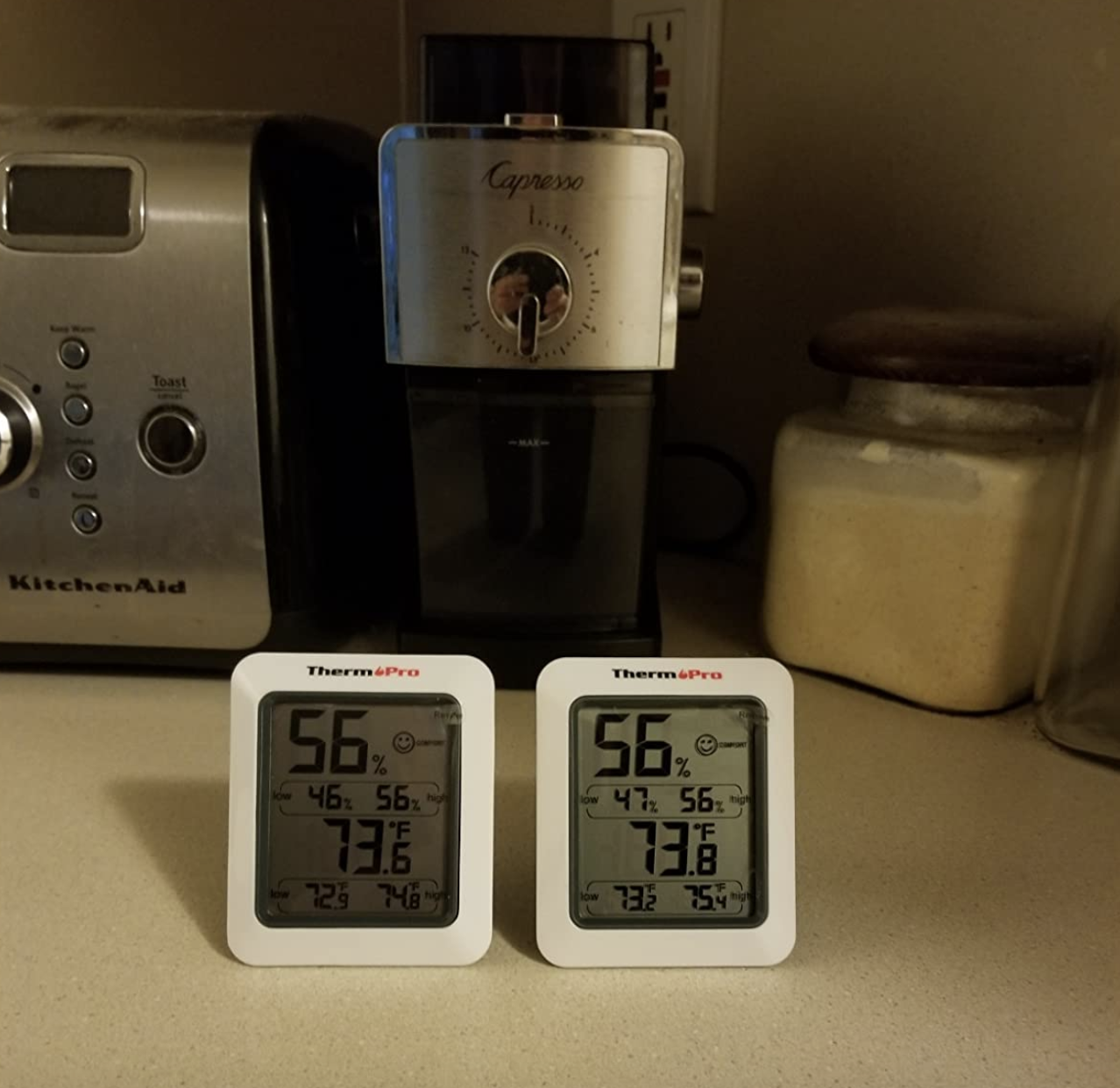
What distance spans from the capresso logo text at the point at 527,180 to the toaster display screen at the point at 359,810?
27 centimetres

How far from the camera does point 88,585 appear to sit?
629mm

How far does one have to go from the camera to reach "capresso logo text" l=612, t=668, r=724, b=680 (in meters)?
0.45

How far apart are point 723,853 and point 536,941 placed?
3.3 inches

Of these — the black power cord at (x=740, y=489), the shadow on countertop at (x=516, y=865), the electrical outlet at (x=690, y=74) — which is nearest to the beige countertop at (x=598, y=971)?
the shadow on countertop at (x=516, y=865)

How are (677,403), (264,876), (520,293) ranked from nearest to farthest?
(264,876) < (520,293) < (677,403)

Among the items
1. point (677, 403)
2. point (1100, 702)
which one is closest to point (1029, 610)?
point (1100, 702)

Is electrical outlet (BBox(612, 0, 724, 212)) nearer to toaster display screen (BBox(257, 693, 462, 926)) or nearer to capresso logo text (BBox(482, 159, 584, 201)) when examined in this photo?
capresso logo text (BBox(482, 159, 584, 201))

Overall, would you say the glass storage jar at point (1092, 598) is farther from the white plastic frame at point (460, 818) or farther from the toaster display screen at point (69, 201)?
the toaster display screen at point (69, 201)

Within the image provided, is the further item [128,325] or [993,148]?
[993,148]

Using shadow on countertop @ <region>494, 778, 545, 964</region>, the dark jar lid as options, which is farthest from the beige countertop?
the dark jar lid

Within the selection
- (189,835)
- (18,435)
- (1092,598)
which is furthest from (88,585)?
(1092,598)

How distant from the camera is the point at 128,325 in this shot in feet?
1.95

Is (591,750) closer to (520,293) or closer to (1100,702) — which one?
(520,293)

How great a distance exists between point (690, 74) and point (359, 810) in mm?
683
